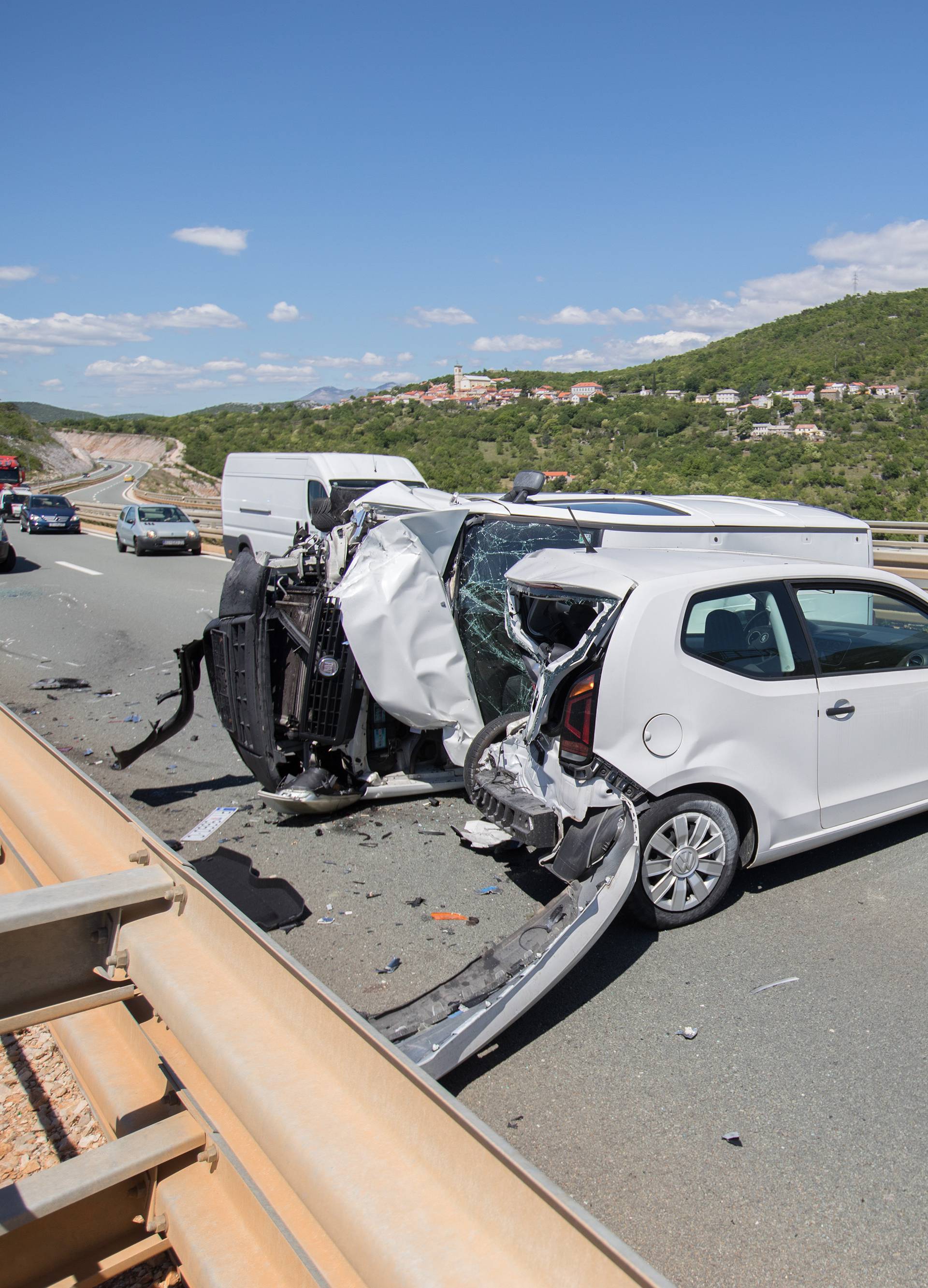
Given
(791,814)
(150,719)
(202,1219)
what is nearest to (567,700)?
(791,814)

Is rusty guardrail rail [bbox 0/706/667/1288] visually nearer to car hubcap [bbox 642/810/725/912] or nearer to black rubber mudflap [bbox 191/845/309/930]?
black rubber mudflap [bbox 191/845/309/930]

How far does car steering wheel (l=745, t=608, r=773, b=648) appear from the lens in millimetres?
4398

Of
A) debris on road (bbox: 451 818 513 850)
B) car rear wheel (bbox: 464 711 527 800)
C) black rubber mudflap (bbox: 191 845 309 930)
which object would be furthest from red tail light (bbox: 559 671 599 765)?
black rubber mudflap (bbox: 191 845 309 930)

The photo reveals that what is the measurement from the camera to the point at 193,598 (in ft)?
51.6

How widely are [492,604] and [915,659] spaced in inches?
90.8

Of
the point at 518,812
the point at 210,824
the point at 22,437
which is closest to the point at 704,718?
the point at 518,812

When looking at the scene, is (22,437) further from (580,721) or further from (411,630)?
(580,721)

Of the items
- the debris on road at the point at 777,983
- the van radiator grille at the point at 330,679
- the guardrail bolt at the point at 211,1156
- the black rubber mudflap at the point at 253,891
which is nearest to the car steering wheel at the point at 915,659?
the debris on road at the point at 777,983

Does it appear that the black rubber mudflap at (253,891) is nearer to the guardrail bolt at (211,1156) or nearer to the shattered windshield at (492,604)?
the shattered windshield at (492,604)

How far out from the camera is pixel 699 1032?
11.4 feet

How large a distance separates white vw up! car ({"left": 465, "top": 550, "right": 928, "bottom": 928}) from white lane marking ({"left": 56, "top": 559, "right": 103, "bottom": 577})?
1670 centimetres

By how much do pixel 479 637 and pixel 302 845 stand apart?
5.16ft

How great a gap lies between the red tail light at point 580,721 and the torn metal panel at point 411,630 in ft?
4.38

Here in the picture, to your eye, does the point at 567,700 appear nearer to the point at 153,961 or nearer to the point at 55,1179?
the point at 153,961
